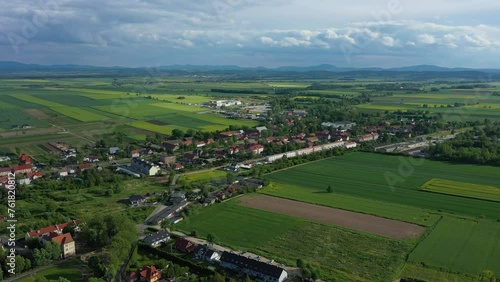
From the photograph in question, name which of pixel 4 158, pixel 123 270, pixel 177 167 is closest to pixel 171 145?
pixel 177 167

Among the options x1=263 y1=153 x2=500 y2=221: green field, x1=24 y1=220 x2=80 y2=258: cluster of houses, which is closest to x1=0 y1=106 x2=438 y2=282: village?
x1=24 y1=220 x2=80 y2=258: cluster of houses

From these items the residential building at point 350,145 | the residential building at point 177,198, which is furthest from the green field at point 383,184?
the residential building at point 177,198

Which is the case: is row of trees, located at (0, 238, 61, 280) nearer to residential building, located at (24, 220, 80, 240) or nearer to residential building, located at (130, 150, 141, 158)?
residential building, located at (24, 220, 80, 240)

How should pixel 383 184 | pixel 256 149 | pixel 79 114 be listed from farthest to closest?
pixel 79 114 < pixel 256 149 < pixel 383 184

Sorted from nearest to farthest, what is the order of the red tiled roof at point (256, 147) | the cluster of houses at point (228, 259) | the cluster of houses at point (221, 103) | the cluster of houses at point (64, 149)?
the cluster of houses at point (228, 259)
the cluster of houses at point (64, 149)
the red tiled roof at point (256, 147)
the cluster of houses at point (221, 103)

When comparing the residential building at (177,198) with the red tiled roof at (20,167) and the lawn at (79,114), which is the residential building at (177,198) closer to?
the red tiled roof at (20,167)

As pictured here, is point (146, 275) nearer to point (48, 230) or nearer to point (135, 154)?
point (48, 230)

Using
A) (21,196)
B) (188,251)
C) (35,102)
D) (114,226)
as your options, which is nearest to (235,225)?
(188,251)
